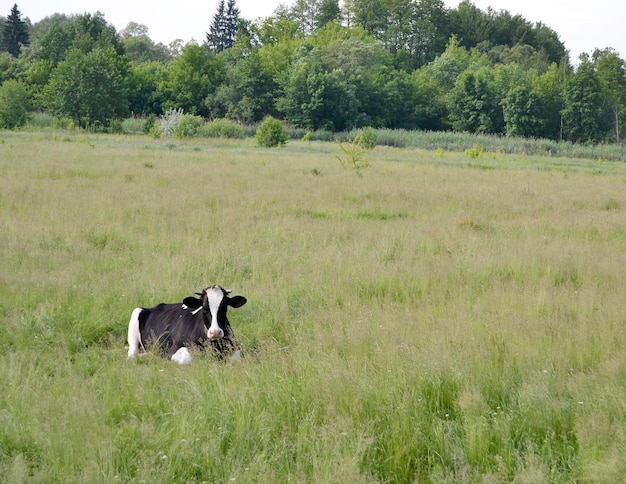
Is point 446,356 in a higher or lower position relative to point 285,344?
higher

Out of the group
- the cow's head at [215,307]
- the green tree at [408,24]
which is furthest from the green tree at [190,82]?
the cow's head at [215,307]

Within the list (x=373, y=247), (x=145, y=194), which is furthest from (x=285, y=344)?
(x=145, y=194)

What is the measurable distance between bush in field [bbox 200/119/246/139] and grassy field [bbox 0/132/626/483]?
34.7m

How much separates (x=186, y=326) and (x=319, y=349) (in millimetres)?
1438

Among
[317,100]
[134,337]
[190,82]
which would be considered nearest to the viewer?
[134,337]

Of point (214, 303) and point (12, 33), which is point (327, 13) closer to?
point (12, 33)

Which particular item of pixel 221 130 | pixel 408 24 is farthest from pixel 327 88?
pixel 408 24

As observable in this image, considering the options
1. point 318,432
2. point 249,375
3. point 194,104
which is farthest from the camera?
point 194,104

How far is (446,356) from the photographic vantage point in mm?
5301

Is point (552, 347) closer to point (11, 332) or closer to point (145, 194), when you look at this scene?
point (11, 332)

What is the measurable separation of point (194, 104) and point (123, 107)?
17.9 meters

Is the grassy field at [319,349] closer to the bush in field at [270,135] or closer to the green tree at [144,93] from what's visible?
the bush in field at [270,135]

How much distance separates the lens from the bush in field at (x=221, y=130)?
1921 inches

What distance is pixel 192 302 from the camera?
6.62 m
